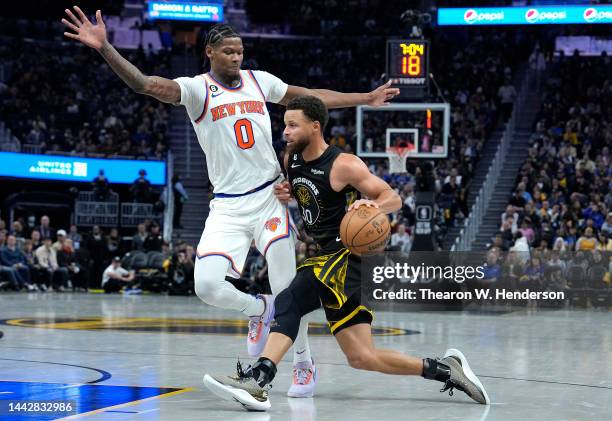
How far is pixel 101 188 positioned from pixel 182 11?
10.8m

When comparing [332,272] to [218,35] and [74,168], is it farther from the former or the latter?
[74,168]

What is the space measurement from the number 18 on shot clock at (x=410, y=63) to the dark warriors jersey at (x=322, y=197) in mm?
12454

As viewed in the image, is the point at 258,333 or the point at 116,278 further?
the point at 116,278

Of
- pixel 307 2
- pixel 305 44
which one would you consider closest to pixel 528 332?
pixel 305 44

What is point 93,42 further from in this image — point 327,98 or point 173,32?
point 173,32

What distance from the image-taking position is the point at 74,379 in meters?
7.46

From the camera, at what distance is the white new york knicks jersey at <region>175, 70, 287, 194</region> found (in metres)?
7.34

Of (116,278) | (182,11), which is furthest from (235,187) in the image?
(182,11)

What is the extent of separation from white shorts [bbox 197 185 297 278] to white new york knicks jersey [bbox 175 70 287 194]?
4.3 inches

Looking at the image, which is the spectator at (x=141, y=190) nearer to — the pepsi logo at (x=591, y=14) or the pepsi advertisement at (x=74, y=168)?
the pepsi advertisement at (x=74, y=168)

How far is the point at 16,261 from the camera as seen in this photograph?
73.9ft

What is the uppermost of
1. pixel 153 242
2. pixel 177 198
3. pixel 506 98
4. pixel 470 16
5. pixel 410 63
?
pixel 470 16

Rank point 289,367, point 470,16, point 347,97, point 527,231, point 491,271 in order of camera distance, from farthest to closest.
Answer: point 470,16
point 527,231
point 491,271
point 289,367
point 347,97

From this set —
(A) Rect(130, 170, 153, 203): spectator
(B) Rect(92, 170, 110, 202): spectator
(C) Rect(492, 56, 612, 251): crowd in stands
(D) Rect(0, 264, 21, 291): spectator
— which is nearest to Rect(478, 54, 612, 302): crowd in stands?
(C) Rect(492, 56, 612, 251): crowd in stands
